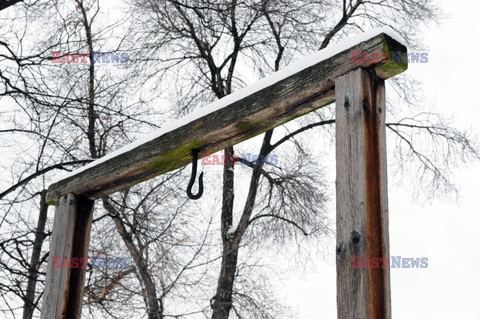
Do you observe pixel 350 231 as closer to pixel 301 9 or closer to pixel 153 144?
pixel 153 144

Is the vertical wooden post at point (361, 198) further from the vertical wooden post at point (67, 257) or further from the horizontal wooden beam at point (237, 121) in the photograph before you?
the vertical wooden post at point (67, 257)

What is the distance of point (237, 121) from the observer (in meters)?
2.17

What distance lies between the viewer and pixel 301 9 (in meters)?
9.58

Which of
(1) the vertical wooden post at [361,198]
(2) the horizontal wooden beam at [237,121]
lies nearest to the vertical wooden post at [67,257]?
(2) the horizontal wooden beam at [237,121]

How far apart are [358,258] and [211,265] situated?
6.62m

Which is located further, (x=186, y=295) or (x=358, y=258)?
(x=186, y=295)

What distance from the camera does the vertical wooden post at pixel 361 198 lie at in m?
1.62

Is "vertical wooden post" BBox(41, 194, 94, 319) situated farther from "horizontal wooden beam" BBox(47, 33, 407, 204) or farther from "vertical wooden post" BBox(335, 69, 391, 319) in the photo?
"vertical wooden post" BBox(335, 69, 391, 319)

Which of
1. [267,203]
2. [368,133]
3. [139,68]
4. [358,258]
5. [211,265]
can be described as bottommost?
[358,258]

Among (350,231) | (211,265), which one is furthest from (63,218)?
(211,265)

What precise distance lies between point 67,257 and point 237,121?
3.88ft

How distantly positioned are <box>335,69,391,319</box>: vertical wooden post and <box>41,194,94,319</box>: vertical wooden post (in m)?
1.55

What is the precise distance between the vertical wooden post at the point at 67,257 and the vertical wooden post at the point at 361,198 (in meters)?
1.55

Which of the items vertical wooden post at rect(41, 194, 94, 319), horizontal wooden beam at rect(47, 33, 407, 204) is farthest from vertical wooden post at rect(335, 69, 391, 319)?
vertical wooden post at rect(41, 194, 94, 319)
